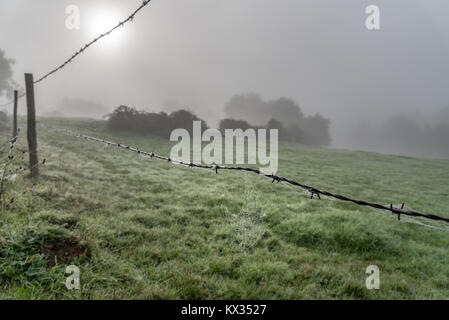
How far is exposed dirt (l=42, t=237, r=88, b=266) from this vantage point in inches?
132

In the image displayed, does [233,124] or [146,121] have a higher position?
[233,124]

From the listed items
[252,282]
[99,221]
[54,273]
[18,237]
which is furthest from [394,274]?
[18,237]

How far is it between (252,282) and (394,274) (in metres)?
2.46
